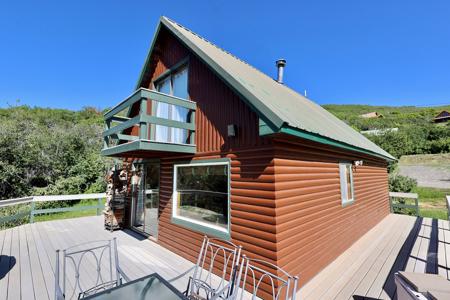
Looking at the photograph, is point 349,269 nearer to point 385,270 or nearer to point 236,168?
point 385,270

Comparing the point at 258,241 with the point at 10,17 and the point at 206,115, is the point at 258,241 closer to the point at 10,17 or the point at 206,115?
the point at 206,115

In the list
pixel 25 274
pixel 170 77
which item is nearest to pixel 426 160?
pixel 170 77

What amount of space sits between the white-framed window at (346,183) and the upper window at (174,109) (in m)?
4.12

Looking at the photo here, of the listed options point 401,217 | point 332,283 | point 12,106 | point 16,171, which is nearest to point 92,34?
point 16,171

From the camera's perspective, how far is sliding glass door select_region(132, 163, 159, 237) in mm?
6354

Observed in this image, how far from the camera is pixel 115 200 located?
23.4 feet

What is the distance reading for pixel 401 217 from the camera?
29.5ft

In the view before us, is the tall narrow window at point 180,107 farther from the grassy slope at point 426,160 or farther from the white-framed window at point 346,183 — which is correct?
the grassy slope at point 426,160

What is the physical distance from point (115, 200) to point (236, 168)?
5.20 metres

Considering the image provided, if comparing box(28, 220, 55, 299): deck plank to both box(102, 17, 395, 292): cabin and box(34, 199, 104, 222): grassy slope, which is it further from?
box(34, 199, 104, 222): grassy slope

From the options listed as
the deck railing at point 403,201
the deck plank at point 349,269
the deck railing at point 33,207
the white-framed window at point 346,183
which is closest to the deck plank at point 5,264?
the deck railing at point 33,207

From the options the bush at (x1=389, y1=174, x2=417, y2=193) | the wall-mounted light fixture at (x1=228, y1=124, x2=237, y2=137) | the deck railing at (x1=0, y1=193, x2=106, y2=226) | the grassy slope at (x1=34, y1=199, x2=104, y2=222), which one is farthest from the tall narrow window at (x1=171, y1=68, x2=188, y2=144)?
the bush at (x1=389, y1=174, x2=417, y2=193)

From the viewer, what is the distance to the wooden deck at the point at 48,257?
3.68 meters

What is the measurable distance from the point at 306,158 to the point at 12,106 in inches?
1086
